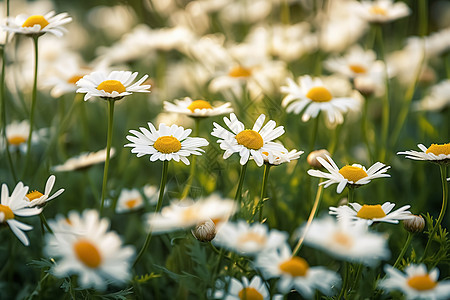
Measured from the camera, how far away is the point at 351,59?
1.88 metres

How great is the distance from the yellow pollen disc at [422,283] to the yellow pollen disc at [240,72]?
1106 mm

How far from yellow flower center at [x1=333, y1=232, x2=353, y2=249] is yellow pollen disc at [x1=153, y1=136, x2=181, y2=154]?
407mm

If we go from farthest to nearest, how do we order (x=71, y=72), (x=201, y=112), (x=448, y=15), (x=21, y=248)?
(x=448, y=15)
(x=71, y=72)
(x=21, y=248)
(x=201, y=112)

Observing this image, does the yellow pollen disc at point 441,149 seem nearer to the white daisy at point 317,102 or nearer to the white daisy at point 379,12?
the white daisy at point 317,102

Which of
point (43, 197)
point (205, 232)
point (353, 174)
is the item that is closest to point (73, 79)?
point (43, 197)

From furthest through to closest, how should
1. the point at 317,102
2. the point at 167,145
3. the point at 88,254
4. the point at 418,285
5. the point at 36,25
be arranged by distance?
the point at 317,102 → the point at 36,25 → the point at 167,145 → the point at 418,285 → the point at 88,254

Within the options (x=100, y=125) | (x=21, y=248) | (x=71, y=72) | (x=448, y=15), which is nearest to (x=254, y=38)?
(x=100, y=125)

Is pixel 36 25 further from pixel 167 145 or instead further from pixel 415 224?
pixel 415 224

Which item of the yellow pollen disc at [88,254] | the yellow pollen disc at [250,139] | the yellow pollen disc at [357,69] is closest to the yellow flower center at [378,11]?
the yellow pollen disc at [357,69]

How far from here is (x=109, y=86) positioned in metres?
1.08

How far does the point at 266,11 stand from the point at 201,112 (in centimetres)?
178

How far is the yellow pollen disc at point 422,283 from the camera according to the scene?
83 centimetres

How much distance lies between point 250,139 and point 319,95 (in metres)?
0.43

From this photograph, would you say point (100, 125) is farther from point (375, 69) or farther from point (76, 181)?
point (375, 69)
